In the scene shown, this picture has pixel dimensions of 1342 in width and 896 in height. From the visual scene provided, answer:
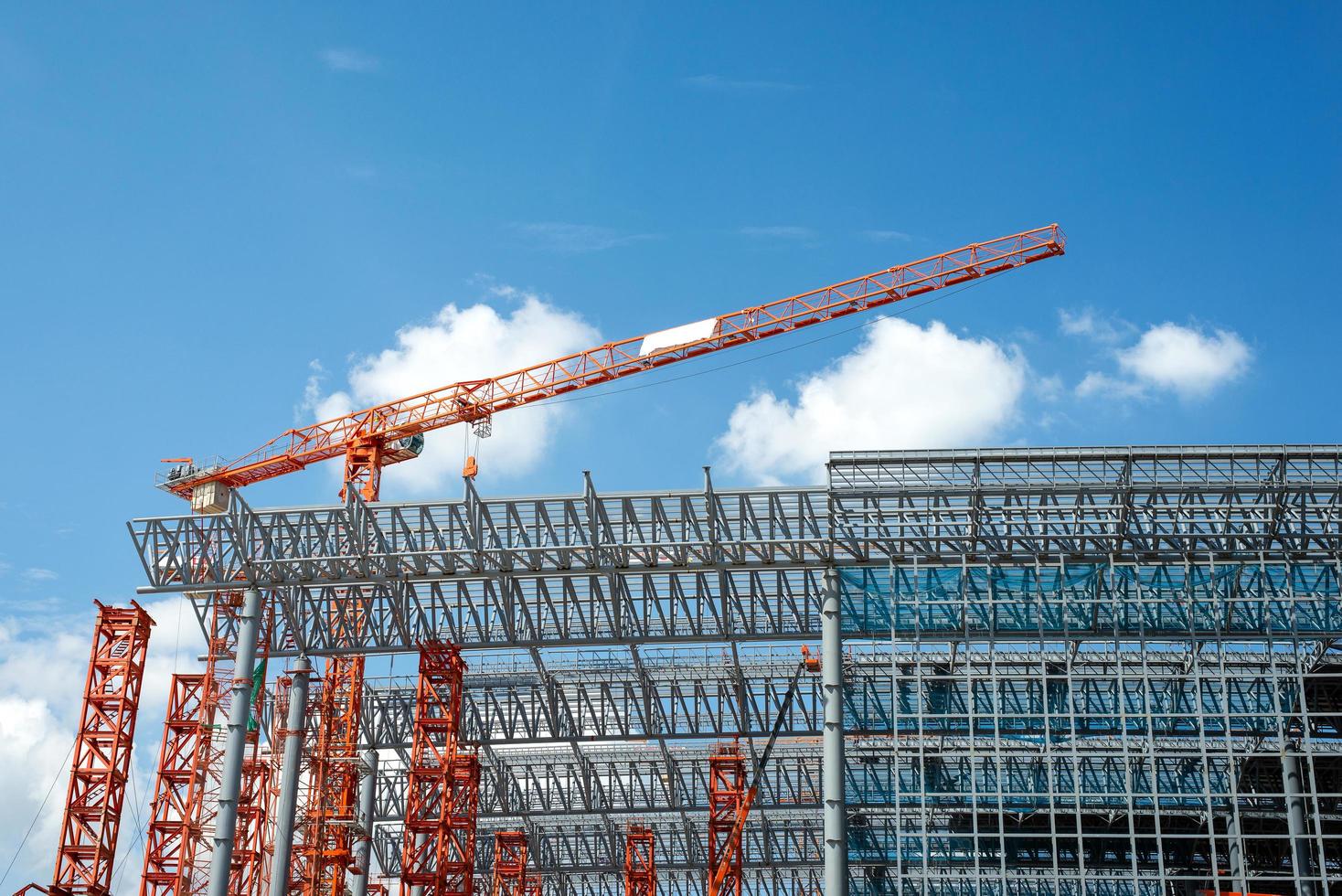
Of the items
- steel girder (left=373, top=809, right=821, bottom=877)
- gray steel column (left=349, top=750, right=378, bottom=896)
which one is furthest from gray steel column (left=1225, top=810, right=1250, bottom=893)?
gray steel column (left=349, top=750, right=378, bottom=896)

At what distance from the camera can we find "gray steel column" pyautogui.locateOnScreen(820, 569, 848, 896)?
4353 cm

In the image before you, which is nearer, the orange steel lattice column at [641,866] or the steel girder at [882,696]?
the steel girder at [882,696]

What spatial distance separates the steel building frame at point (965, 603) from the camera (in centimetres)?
4638

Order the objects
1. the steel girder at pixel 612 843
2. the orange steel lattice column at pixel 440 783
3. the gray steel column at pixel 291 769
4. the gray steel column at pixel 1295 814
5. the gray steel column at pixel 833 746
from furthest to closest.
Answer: the steel girder at pixel 612 843, the orange steel lattice column at pixel 440 783, the gray steel column at pixel 291 769, the gray steel column at pixel 1295 814, the gray steel column at pixel 833 746

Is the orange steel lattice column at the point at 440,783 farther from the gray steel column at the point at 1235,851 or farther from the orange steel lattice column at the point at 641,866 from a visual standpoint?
the gray steel column at the point at 1235,851

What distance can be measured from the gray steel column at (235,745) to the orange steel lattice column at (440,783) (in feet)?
20.6

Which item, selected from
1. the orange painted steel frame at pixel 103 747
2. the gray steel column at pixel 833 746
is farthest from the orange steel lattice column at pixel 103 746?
the gray steel column at pixel 833 746

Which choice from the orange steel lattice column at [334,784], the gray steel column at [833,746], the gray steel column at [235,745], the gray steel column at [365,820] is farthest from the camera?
the gray steel column at [365,820]

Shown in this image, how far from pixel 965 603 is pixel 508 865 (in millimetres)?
31078

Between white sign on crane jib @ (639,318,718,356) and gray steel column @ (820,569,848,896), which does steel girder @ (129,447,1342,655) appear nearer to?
gray steel column @ (820,569,848,896)

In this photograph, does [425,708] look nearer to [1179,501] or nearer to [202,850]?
[202,850]

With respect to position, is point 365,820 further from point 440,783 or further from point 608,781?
point 608,781

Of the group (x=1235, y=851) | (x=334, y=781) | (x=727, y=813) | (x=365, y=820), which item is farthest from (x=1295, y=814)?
(x=334, y=781)

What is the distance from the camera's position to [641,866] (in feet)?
249
